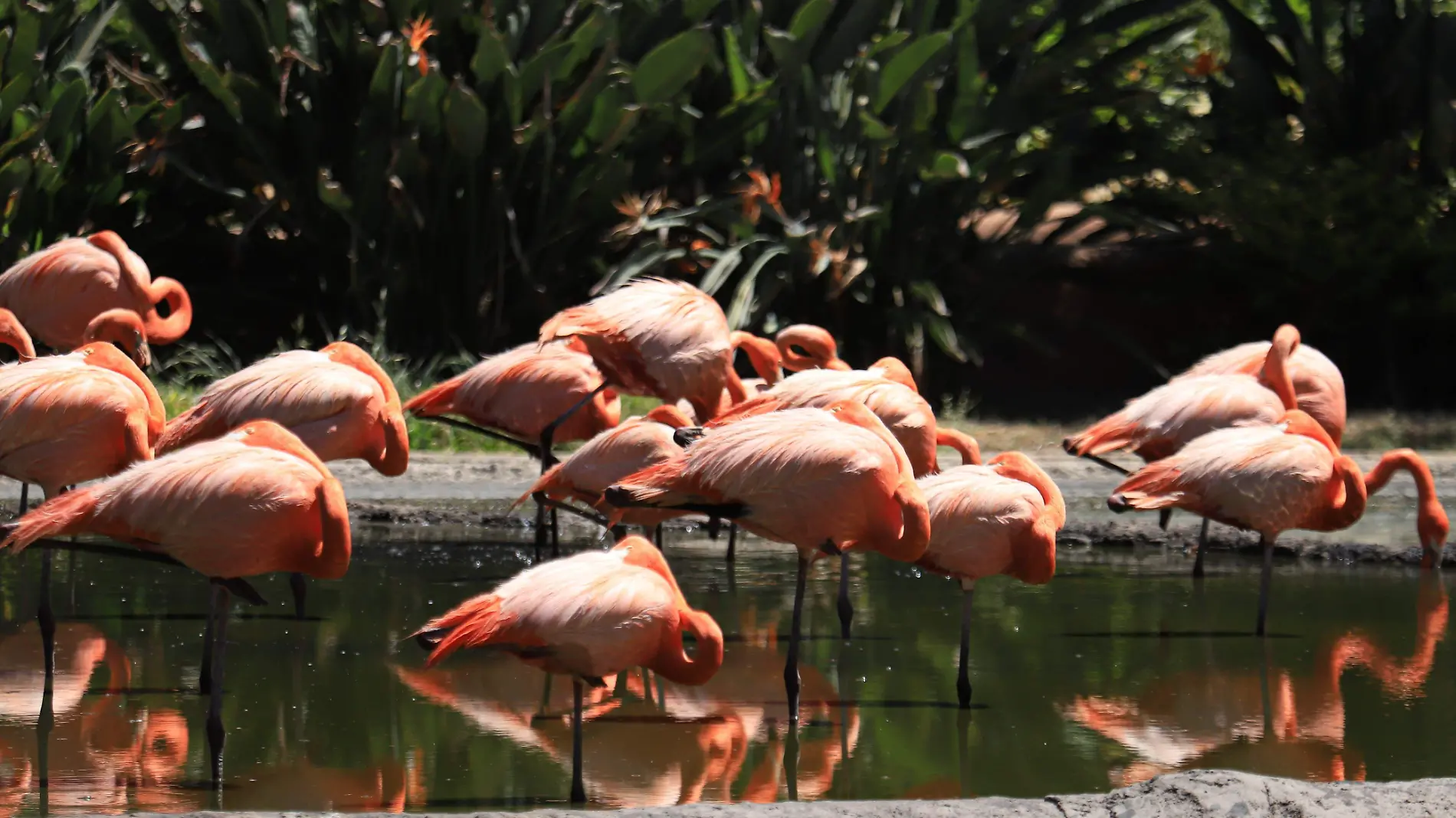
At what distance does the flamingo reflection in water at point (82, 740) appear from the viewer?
142 inches

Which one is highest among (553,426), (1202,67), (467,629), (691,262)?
(1202,67)

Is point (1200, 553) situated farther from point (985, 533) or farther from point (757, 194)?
point (757, 194)

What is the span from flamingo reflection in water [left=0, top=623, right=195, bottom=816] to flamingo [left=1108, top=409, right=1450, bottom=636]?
2.99 m

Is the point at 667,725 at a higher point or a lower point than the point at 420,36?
lower

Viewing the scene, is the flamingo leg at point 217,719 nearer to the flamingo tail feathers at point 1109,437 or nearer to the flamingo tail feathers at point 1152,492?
the flamingo tail feathers at point 1152,492

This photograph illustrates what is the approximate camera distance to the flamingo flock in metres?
3.98

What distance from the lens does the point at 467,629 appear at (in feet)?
12.7

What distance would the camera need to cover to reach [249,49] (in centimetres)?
1055

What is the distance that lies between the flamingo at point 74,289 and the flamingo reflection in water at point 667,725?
3.84 m

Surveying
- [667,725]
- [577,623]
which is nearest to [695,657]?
[667,725]

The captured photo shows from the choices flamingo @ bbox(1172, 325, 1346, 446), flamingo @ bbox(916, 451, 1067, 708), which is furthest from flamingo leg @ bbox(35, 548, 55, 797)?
flamingo @ bbox(1172, 325, 1346, 446)

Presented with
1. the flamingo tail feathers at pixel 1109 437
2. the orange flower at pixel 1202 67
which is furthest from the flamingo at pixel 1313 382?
the orange flower at pixel 1202 67

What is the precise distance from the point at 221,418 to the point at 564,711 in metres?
1.70

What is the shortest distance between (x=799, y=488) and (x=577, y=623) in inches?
33.0
